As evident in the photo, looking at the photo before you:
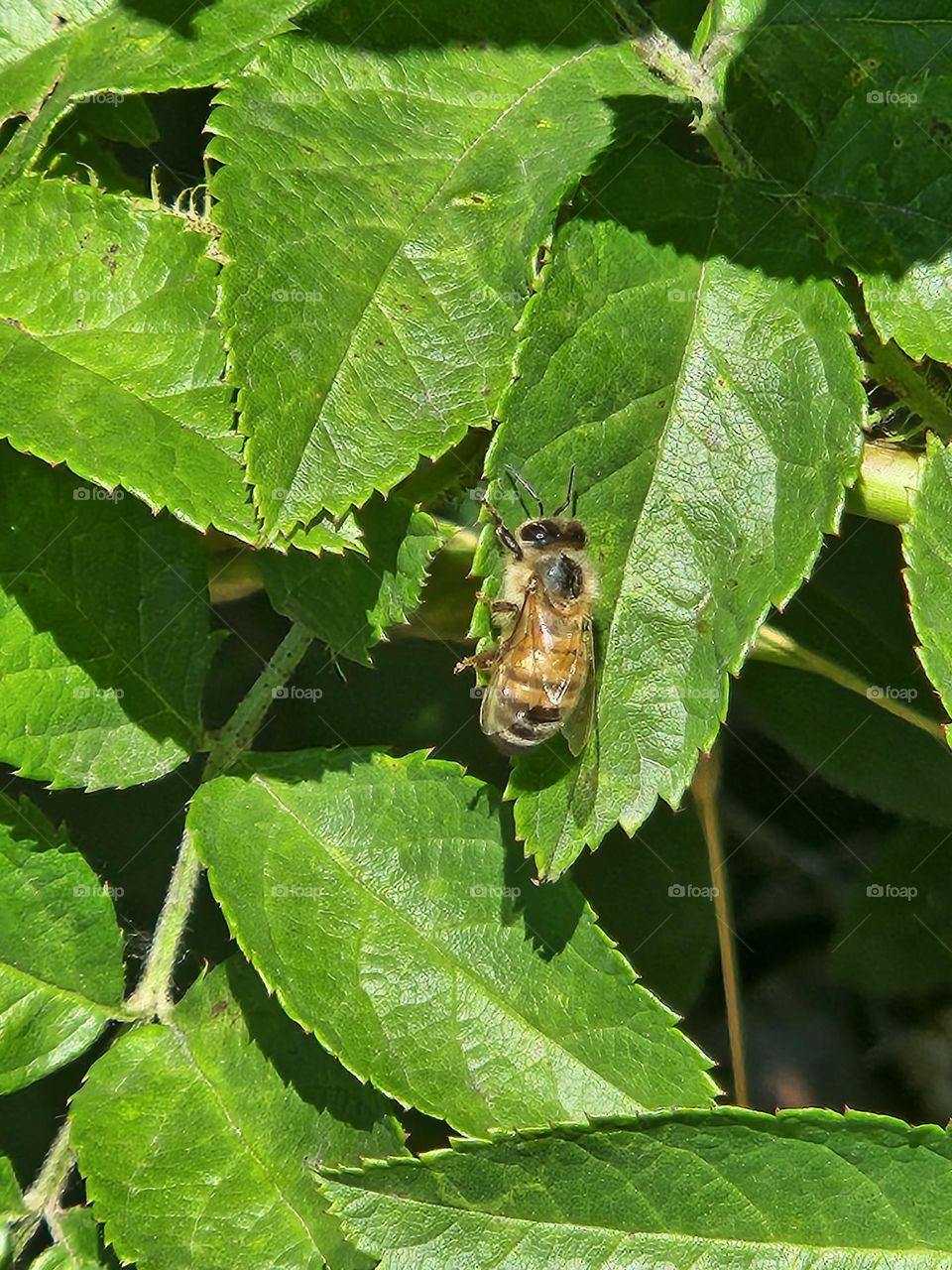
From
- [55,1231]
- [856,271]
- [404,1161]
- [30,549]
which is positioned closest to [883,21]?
[856,271]

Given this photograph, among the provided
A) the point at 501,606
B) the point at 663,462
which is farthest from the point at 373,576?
the point at 663,462

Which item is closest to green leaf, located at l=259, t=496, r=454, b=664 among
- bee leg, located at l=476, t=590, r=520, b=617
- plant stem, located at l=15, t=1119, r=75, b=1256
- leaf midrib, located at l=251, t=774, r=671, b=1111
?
bee leg, located at l=476, t=590, r=520, b=617

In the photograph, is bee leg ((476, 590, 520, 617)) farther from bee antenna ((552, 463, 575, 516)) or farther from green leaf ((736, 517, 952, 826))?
green leaf ((736, 517, 952, 826))

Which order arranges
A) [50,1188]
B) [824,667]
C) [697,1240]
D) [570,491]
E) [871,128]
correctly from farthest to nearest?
1. [824,667]
2. [50,1188]
3. [871,128]
4. [570,491]
5. [697,1240]

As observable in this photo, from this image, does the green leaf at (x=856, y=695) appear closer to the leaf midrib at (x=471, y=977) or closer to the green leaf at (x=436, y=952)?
the green leaf at (x=436, y=952)

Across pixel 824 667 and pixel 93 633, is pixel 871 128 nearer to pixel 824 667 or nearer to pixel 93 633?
pixel 824 667

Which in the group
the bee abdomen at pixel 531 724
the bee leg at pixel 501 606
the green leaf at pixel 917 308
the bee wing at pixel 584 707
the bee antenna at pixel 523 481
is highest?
the green leaf at pixel 917 308

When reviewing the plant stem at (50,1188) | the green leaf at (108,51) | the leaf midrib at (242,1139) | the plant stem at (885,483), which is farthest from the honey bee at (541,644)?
the plant stem at (50,1188)
